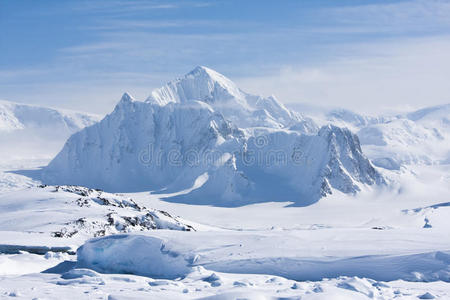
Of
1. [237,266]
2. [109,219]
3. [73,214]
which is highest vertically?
[237,266]

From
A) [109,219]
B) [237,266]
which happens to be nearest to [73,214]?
[109,219]

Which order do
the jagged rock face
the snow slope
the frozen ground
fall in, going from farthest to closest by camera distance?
the snow slope
the jagged rock face
the frozen ground

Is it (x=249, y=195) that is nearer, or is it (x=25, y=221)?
(x=25, y=221)

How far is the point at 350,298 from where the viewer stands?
67.3ft

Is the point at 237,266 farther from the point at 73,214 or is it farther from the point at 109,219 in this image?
the point at 73,214

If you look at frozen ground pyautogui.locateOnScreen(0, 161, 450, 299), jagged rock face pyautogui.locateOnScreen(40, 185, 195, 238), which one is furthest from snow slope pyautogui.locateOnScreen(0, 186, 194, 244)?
frozen ground pyautogui.locateOnScreen(0, 161, 450, 299)

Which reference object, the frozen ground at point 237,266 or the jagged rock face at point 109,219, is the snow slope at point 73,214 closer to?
the jagged rock face at point 109,219

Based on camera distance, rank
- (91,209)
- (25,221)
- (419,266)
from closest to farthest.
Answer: (419,266)
(25,221)
(91,209)

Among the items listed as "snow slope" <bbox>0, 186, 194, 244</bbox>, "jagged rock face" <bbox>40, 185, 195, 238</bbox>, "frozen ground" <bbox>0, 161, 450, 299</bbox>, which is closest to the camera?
"frozen ground" <bbox>0, 161, 450, 299</bbox>

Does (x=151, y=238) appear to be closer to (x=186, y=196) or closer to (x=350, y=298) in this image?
(x=350, y=298)

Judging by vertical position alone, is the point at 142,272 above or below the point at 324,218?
above

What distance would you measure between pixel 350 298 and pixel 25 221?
39684mm

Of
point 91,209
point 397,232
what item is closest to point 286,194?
point 91,209

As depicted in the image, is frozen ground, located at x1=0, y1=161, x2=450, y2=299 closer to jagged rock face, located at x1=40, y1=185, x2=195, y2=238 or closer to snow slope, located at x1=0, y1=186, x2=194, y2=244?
jagged rock face, located at x1=40, y1=185, x2=195, y2=238
